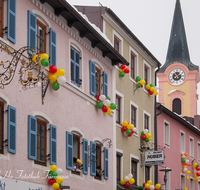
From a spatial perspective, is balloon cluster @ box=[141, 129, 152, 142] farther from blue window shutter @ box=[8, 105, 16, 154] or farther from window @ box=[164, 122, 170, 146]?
A: blue window shutter @ box=[8, 105, 16, 154]

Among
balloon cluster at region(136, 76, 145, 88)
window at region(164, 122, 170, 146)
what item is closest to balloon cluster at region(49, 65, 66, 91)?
balloon cluster at region(136, 76, 145, 88)

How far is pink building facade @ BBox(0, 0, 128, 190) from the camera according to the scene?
14.0m

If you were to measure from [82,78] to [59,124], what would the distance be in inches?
116

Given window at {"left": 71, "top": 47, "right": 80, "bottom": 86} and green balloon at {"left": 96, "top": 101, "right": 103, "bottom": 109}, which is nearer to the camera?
window at {"left": 71, "top": 47, "right": 80, "bottom": 86}

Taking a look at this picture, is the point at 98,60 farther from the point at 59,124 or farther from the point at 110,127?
the point at 59,124

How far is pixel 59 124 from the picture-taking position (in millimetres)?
16828

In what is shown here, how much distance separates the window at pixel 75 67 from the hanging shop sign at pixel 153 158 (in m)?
8.06

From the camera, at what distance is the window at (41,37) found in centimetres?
1616

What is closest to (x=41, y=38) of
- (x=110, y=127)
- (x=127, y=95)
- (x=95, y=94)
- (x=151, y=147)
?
(x=95, y=94)

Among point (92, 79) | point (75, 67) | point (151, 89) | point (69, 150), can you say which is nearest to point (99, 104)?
point (92, 79)

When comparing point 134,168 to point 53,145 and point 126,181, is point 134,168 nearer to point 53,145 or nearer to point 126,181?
point 126,181

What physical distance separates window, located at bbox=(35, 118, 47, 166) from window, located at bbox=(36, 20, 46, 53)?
237 cm

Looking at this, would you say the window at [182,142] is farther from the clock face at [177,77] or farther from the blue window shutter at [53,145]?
the clock face at [177,77]

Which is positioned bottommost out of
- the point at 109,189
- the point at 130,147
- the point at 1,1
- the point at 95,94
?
the point at 109,189
